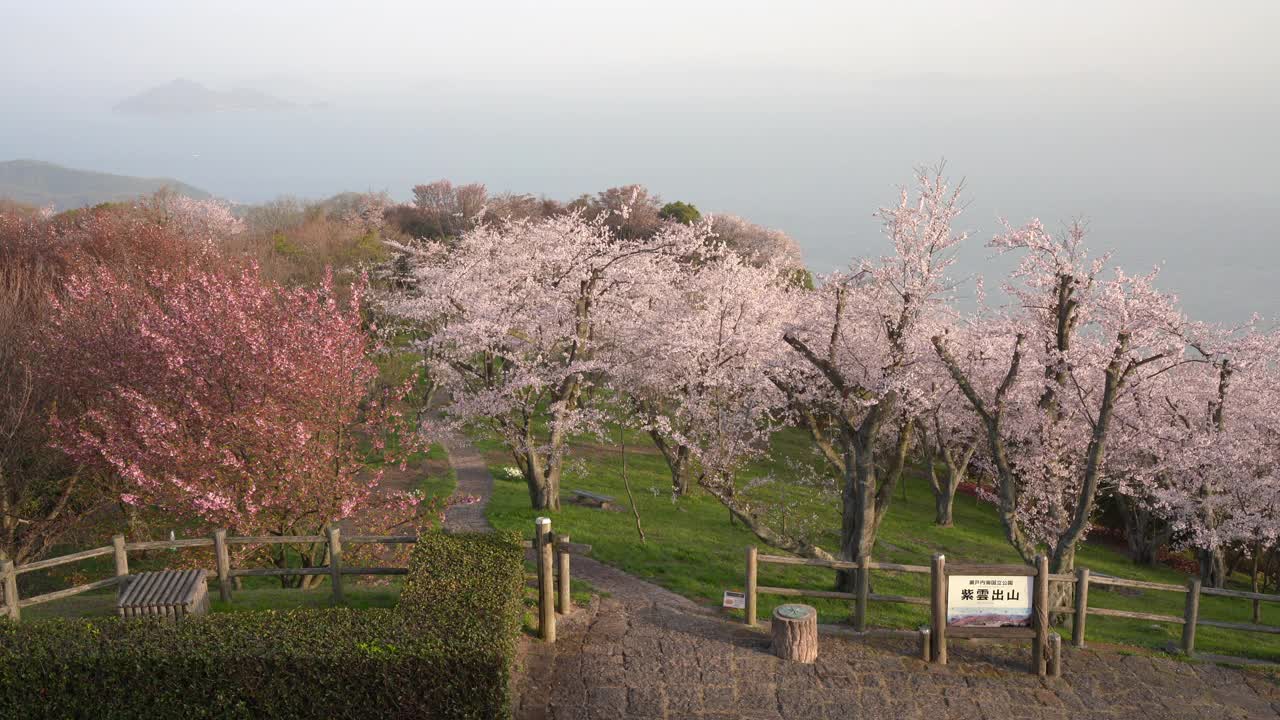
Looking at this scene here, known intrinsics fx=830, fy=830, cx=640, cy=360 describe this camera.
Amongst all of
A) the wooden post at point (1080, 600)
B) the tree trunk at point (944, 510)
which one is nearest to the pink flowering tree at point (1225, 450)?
the tree trunk at point (944, 510)

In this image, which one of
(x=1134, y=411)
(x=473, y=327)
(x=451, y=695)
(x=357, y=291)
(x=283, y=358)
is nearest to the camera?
(x=451, y=695)

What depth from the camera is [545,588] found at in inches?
499

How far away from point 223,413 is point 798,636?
10499 millimetres

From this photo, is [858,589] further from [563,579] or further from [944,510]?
[944,510]

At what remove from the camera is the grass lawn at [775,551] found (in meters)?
17.0

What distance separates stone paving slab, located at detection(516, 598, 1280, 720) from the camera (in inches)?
435

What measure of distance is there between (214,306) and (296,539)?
590 centimetres

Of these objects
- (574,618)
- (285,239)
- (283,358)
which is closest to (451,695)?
(574,618)

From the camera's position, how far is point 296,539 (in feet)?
41.3

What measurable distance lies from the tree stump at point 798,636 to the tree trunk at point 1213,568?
1623 cm

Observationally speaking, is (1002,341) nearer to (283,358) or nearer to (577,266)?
(577,266)

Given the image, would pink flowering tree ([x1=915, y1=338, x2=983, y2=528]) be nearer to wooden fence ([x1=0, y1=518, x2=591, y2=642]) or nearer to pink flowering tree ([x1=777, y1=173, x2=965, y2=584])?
pink flowering tree ([x1=777, y1=173, x2=965, y2=584])

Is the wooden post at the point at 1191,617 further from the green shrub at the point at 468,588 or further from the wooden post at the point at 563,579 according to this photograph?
the green shrub at the point at 468,588

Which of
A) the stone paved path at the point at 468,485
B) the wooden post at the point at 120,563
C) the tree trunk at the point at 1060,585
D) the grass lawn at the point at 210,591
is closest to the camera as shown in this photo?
the wooden post at the point at 120,563
